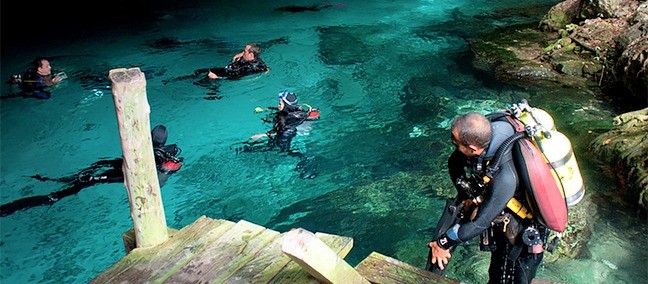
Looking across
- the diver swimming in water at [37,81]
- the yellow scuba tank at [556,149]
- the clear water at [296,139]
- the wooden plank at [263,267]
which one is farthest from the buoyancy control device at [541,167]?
the diver swimming in water at [37,81]

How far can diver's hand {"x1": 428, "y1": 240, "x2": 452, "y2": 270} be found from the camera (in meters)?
3.79

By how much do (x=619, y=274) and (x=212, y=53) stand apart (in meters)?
10.3

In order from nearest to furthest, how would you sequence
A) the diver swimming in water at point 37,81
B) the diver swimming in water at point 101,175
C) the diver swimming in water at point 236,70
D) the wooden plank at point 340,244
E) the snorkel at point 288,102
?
1. the wooden plank at point 340,244
2. the diver swimming in water at point 101,175
3. the snorkel at point 288,102
4. the diver swimming in water at point 37,81
5. the diver swimming in water at point 236,70

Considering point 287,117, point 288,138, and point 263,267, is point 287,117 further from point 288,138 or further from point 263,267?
point 263,267

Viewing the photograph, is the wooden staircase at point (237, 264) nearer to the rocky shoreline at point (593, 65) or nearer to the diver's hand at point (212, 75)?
the rocky shoreline at point (593, 65)

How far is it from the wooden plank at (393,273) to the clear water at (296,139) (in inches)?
86.0

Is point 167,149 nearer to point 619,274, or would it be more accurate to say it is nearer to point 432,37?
point 619,274

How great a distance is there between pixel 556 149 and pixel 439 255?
1.09 meters

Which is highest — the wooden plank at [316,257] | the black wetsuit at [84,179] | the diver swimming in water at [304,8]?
the wooden plank at [316,257]

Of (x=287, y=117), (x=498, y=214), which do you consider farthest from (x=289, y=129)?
(x=498, y=214)

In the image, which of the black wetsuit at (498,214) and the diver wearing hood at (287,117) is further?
the diver wearing hood at (287,117)

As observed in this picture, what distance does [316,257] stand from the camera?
2.89m

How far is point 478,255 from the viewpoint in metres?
5.77

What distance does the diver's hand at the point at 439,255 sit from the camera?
12.4 ft
